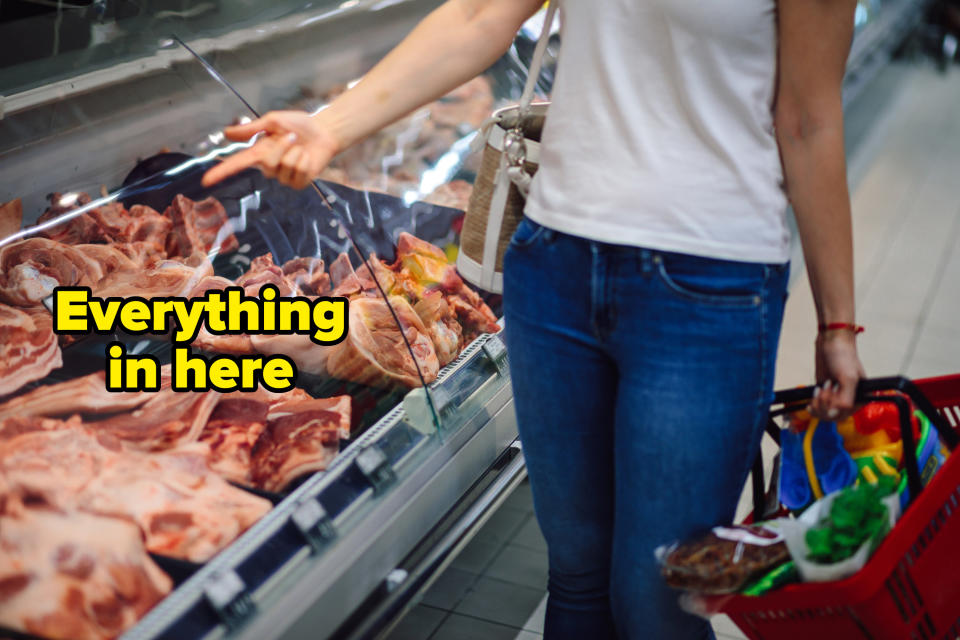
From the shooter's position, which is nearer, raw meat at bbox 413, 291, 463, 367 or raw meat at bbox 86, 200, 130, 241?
raw meat at bbox 86, 200, 130, 241

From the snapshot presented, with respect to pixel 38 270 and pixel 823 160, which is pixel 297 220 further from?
pixel 823 160

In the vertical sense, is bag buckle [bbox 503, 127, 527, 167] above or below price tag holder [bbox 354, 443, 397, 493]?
above

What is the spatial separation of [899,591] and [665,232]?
0.52 meters

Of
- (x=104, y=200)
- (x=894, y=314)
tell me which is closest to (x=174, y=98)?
(x=104, y=200)

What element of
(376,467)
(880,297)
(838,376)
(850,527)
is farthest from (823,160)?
(880,297)

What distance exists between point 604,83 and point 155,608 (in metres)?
0.85

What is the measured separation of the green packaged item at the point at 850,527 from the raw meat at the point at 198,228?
3.80 feet

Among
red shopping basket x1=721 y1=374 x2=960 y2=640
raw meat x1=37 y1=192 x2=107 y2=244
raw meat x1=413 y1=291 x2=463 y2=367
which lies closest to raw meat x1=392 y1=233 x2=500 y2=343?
raw meat x1=413 y1=291 x2=463 y2=367

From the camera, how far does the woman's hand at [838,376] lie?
1.15 m

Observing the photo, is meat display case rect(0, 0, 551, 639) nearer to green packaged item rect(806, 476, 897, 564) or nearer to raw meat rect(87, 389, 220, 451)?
raw meat rect(87, 389, 220, 451)

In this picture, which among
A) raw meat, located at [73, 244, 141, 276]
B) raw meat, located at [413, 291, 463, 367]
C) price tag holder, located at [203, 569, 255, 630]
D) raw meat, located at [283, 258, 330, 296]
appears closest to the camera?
price tag holder, located at [203, 569, 255, 630]

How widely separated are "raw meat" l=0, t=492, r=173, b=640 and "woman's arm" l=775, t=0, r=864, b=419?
2.96 feet

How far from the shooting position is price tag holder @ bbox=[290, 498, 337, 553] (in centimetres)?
129

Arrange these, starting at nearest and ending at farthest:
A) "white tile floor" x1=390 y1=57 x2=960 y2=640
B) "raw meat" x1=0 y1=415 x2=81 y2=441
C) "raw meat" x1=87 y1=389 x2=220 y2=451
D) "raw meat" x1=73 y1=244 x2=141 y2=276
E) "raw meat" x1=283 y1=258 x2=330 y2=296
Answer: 1. "raw meat" x1=0 y1=415 x2=81 y2=441
2. "raw meat" x1=87 y1=389 x2=220 y2=451
3. "raw meat" x1=73 y1=244 x2=141 y2=276
4. "raw meat" x1=283 y1=258 x2=330 y2=296
5. "white tile floor" x1=390 y1=57 x2=960 y2=640
